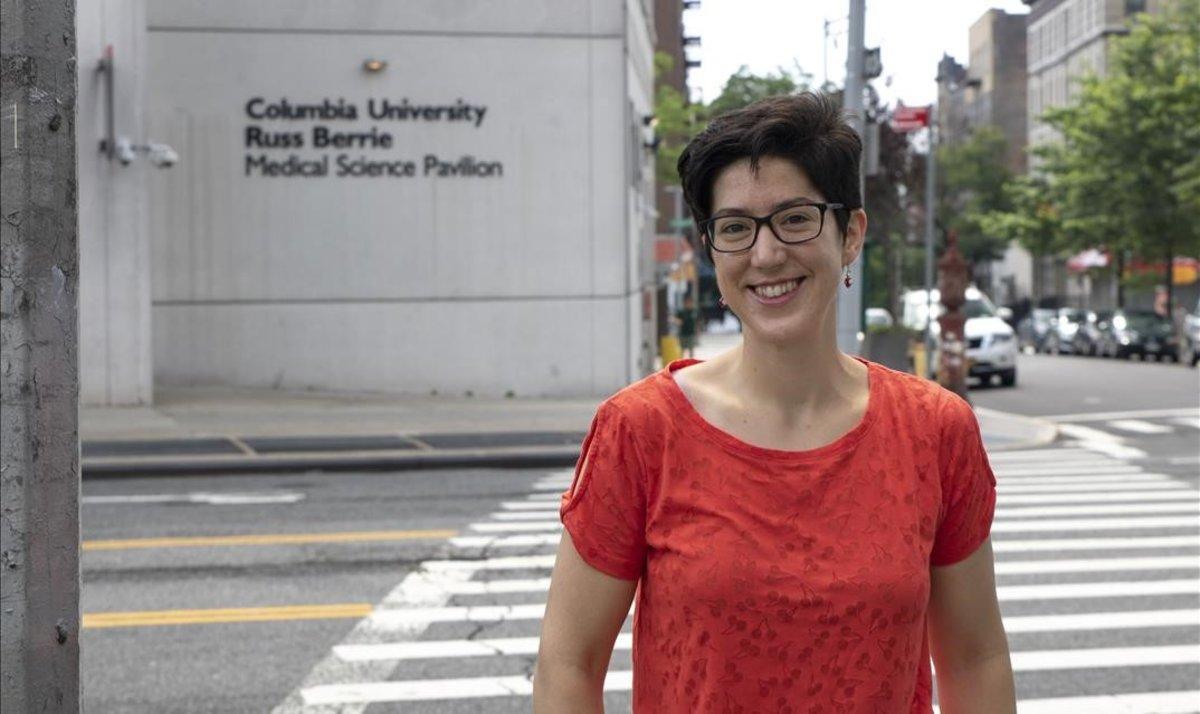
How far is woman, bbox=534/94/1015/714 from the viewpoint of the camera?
105 inches

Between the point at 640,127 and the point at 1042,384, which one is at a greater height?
the point at 640,127

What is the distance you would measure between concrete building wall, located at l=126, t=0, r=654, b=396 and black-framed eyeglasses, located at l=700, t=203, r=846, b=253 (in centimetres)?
2489

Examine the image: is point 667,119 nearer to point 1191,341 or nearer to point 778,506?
point 1191,341

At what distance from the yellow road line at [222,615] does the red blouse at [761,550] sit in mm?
6898

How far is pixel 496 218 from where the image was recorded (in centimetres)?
2794

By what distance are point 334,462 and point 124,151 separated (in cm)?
722

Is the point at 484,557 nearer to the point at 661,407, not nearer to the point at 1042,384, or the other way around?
the point at 661,407

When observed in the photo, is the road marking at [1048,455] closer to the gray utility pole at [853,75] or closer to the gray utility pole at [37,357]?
the gray utility pole at [853,75]

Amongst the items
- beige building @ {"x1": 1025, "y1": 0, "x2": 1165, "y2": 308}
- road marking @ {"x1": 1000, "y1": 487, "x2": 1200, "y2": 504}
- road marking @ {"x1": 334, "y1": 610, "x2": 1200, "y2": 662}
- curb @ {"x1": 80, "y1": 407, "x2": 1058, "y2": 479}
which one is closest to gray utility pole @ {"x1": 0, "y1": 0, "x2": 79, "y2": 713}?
road marking @ {"x1": 334, "y1": 610, "x2": 1200, "y2": 662}

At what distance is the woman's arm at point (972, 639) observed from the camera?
290 centimetres

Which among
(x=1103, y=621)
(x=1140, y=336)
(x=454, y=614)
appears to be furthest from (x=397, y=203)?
(x=1140, y=336)

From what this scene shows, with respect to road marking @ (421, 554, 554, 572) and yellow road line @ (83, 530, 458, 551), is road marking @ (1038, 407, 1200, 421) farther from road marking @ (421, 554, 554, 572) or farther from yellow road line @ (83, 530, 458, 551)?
road marking @ (421, 554, 554, 572)

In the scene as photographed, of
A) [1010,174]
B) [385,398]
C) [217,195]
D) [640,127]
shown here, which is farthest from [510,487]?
[1010,174]

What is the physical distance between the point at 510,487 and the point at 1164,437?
11438 millimetres
